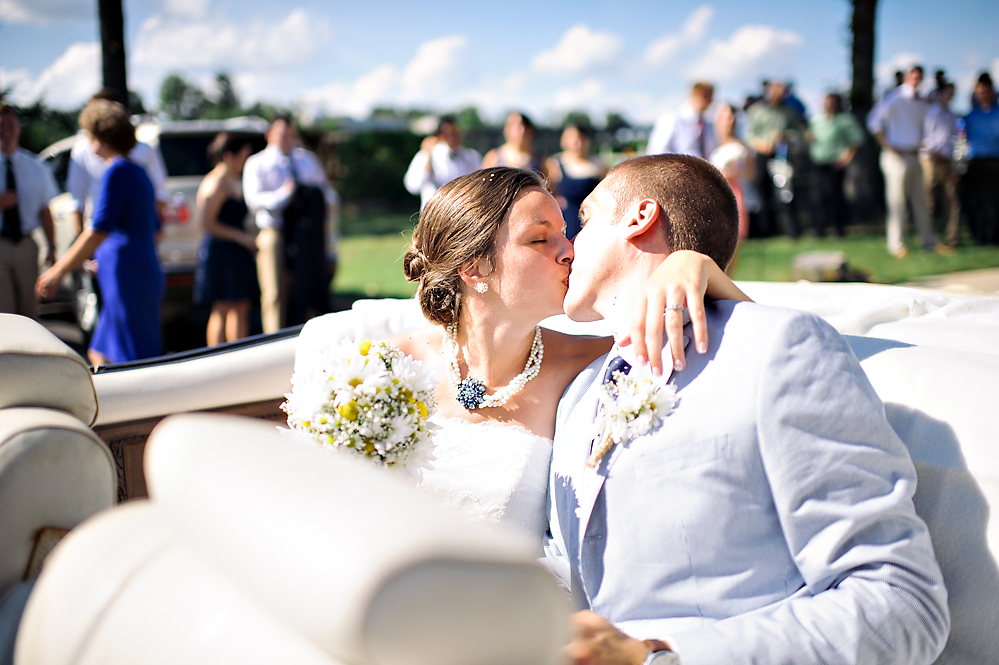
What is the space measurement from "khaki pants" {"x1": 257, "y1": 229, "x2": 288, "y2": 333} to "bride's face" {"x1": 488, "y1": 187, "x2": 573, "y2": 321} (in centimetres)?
531

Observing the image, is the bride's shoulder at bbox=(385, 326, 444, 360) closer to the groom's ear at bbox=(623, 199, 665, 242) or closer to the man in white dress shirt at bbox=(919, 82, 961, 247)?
the groom's ear at bbox=(623, 199, 665, 242)

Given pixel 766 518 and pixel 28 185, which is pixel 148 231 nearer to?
pixel 28 185

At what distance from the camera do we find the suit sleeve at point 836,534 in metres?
1.37

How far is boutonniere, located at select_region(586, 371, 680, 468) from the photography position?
65.3 inches

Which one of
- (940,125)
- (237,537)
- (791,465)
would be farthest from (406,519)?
(940,125)

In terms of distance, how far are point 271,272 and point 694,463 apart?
6167 millimetres

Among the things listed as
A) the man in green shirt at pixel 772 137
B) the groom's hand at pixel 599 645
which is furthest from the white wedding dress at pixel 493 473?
the man in green shirt at pixel 772 137

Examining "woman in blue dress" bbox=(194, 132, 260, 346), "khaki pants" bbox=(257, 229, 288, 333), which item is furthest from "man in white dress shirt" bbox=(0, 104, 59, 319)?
"khaki pants" bbox=(257, 229, 288, 333)

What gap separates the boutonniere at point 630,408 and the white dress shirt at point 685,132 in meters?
6.17

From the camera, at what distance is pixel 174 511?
88 centimetres

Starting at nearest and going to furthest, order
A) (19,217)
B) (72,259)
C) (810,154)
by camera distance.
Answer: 1. (72,259)
2. (19,217)
3. (810,154)

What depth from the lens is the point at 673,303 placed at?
1.62 metres

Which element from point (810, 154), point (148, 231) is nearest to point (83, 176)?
point (148, 231)

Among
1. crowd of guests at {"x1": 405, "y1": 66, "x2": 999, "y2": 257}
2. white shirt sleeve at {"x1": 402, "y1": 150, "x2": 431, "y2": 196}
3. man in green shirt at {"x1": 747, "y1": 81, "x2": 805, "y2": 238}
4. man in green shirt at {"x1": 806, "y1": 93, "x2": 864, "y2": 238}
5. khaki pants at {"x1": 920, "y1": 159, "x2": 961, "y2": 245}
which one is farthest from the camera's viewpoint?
man in green shirt at {"x1": 806, "y1": 93, "x2": 864, "y2": 238}
